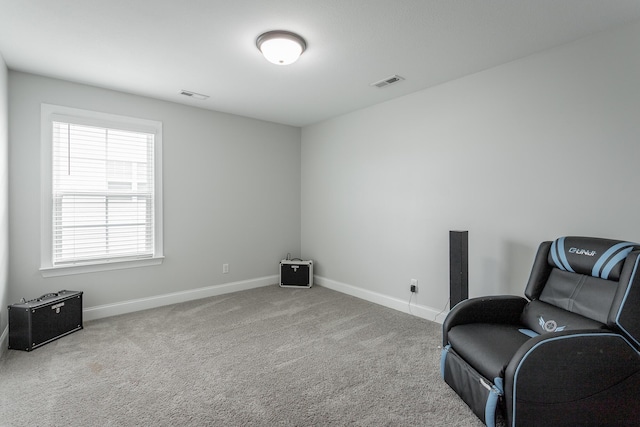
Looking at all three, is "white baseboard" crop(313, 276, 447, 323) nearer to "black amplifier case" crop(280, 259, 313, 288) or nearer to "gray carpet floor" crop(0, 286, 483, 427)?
"gray carpet floor" crop(0, 286, 483, 427)

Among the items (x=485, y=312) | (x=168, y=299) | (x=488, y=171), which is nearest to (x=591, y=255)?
(x=485, y=312)

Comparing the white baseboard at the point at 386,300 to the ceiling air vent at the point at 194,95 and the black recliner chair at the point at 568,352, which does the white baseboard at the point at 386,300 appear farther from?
the ceiling air vent at the point at 194,95

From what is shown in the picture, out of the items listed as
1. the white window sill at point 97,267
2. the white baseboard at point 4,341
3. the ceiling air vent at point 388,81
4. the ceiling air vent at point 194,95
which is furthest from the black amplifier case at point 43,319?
the ceiling air vent at point 388,81

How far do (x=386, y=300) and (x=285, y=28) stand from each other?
Result: 317 cm

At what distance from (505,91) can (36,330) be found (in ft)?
15.5

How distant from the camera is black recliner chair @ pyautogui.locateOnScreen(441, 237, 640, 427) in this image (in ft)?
5.38

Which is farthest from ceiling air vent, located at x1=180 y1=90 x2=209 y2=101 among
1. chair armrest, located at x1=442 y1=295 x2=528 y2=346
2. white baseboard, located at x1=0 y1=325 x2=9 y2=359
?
chair armrest, located at x1=442 y1=295 x2=528 y2=346

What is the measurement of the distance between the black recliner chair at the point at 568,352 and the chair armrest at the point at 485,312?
23mm

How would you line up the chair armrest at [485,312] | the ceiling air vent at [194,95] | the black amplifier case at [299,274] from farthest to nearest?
the black amplifier case at [299,274] < the ceiling air vent at [194,95] < the chair armrest at [485,312]

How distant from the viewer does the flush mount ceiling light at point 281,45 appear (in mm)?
2451

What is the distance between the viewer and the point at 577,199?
256 centimetres

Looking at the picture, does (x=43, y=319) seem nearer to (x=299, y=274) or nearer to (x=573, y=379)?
(x=299, y=274)

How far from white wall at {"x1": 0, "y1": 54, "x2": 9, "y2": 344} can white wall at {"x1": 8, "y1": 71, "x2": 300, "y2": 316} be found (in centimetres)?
12

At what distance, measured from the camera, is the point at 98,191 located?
3588mm
